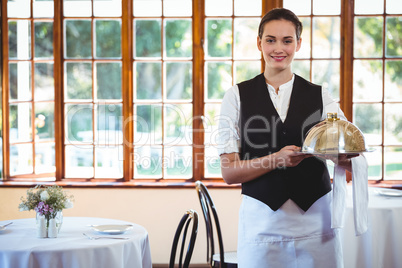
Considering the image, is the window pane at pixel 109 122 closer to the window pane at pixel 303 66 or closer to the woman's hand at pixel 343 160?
the window pane at pixel 303 66

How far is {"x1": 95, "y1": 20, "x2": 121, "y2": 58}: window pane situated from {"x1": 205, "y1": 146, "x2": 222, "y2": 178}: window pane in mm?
1038

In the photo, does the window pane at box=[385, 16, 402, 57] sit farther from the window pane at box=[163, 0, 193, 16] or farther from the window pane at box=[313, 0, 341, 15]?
the window pane at box=[163, 0, 193, 16]

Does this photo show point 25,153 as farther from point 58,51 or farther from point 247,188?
point 247,188

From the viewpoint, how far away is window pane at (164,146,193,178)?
13.4 ft

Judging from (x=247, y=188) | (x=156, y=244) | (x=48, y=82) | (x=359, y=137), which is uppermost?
(x=48, y=82)

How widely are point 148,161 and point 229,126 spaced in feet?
8.92

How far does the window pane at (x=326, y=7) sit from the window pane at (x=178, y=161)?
57.2 inches

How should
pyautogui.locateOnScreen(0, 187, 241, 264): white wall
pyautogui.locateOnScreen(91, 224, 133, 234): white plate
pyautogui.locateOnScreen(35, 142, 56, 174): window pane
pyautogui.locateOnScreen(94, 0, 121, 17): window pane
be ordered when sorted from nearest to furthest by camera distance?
pyautogui.locateOnScreen(91, 224, 133, 234): white plate < pyautogui.locateOnScreen(0, 187, 241, 264): white wall < pyautogui.locateOnScreen(94, 0, 121, 17): window pane < pyautogui.locateOnScreen(35, 142, 56, 174): window pane

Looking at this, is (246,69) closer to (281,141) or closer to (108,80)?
(108,80)

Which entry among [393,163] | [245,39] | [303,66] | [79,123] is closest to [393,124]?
[393,163]

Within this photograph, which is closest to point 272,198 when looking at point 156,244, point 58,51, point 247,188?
point 247,188

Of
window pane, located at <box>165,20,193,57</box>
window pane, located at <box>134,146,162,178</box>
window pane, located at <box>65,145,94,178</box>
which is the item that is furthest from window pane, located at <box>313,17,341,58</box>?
window pane, located at <box>65,145,94,178</box>

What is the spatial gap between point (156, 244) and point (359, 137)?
285 centimetres

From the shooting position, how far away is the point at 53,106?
4.16 metres
